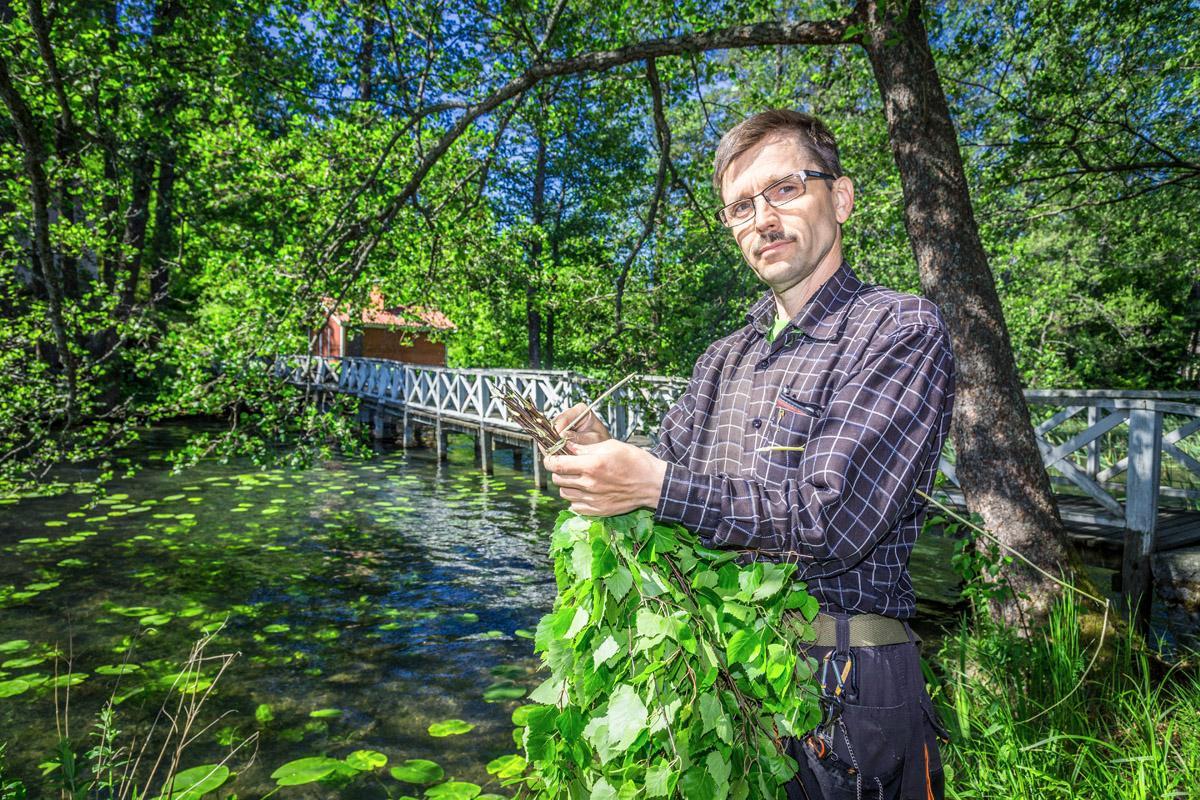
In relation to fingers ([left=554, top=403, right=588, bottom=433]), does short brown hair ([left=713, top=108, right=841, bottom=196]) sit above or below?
above

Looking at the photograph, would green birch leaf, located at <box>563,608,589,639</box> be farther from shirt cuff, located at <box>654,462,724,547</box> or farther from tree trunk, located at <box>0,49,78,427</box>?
tree trunk, located at <box>0,49,78,427</box>

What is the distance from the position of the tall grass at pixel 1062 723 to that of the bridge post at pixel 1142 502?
92.2 inches

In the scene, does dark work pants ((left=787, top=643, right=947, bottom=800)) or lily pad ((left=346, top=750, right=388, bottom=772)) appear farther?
lily pad ((left=346, top=750, right=388, bottom=772))

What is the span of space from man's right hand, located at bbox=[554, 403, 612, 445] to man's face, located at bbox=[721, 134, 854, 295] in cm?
51

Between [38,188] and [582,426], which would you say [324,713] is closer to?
[38,188]

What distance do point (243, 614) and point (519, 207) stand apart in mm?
19572

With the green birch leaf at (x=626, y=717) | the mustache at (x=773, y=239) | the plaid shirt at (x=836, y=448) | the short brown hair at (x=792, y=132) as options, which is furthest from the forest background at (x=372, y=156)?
the green birch leaf at (x=626, y=717)

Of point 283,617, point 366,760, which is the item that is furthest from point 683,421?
point 283,617

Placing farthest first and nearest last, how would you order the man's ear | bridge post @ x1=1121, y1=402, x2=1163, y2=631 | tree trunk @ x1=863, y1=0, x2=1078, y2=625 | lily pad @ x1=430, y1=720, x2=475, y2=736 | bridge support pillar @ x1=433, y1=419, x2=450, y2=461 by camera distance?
bridge support pillar @ x1=433, y1=419, x2=450, y2=461, bridge post @ x1=1121, y1=402, x2=1163, y2=631, lily pad @ x1=430, y1=720, x2=475, y2=736, tree trunk @ x1=863, y1=0, x2=1078, y2=625, the man's ear

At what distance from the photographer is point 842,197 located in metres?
1.49

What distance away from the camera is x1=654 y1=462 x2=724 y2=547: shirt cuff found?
110cm

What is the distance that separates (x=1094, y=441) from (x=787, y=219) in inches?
377

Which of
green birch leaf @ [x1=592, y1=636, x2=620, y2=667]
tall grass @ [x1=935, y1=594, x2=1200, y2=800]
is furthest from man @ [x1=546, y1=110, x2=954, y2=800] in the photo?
tall grass @ [x1=935, y1=594, x2=1200, y2=800]

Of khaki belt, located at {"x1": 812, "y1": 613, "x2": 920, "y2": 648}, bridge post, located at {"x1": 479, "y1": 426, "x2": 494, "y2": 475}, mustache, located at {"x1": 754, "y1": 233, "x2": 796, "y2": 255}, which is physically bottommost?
bridge post, located at {"x1": 479, "y1": 426, "x2": 494, "y2": 475}
